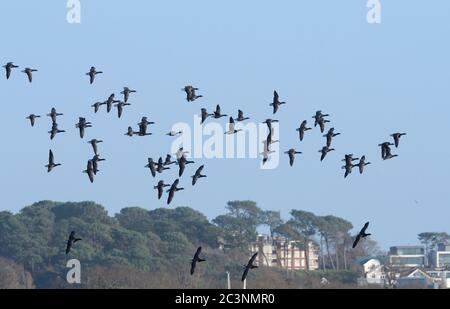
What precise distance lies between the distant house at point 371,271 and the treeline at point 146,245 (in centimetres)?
74

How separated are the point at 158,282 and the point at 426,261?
37.2 m

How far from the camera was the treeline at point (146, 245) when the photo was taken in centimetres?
9525

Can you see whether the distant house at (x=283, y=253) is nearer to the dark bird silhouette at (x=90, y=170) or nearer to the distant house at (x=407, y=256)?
the distant house at (x=407, y=256)

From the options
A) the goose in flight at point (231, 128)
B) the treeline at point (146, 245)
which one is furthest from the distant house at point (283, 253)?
the goose in flight at point (231, 128)

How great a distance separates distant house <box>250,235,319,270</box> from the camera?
351 feet

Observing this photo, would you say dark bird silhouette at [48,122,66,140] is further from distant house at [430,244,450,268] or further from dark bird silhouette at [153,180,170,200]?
distant house at [430,244,450,268]

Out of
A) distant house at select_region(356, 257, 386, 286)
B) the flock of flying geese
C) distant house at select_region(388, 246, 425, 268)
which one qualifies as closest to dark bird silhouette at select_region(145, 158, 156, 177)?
the flock of flying geese

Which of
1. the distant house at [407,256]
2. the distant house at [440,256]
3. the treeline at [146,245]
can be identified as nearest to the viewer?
the treeline at [146,245]

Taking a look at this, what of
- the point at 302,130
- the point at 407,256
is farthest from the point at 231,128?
the point at 407,256

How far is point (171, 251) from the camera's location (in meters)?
107

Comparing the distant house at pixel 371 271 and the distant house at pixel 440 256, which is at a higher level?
the distant house at pixel 440 256
